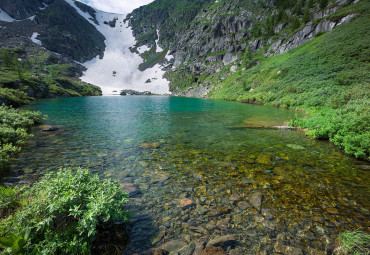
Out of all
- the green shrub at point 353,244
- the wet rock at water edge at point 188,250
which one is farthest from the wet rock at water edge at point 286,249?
the wet rock at water edge at point 188,250

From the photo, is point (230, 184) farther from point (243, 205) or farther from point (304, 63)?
point (304, 63)

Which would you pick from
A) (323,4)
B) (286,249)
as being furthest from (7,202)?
(323,4)

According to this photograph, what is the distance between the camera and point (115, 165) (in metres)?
9.48

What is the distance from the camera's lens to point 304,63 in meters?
54.4

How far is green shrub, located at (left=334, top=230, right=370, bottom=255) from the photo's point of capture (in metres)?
4.11

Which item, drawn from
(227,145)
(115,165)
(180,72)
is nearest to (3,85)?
(115,165)

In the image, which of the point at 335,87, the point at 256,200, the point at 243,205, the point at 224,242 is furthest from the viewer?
the point at 335,87

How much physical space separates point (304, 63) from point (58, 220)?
233 ft

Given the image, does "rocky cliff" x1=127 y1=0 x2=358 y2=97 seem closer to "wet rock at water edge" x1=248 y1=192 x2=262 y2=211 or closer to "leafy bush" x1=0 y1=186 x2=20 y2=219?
"wet rock at water edge" x1=248 y1=192 x2=262 y2=211

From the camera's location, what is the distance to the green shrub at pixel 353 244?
13.5 feet

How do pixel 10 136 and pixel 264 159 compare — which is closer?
pixel 264 159

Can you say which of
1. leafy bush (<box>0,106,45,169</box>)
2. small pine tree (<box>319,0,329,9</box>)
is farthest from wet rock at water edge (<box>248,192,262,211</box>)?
small pine tree (<box>319,0,329,9</box>)

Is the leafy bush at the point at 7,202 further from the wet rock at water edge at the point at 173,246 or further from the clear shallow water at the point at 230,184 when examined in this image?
the wet rock at water edge at the point at 173,246

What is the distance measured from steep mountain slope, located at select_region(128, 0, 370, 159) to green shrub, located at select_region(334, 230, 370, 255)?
26.9 feet
